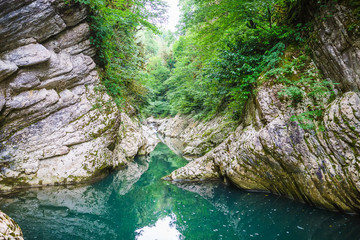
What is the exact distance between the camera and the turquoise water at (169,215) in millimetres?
3902

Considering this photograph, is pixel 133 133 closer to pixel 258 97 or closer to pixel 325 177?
pixel 258 97

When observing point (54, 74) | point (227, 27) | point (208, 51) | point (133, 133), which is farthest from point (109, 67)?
point (227, 27)

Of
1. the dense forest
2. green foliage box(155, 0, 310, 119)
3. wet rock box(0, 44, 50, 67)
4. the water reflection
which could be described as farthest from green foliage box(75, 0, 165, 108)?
Answer: the water reflection

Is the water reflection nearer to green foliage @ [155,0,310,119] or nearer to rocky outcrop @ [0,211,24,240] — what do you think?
rocky outcrop @ [0,211,24,240]

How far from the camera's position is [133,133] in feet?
35.1

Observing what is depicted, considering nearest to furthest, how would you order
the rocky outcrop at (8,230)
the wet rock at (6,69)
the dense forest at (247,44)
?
1. the rocky outcrop at (8,230)
2. the dense forest at (247,44)
3. the wet rock at (6,69)

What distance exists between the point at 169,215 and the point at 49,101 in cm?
647

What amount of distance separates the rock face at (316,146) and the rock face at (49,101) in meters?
5.97

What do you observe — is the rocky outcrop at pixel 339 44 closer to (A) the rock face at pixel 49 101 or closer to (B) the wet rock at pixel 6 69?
(A) the rock face at pixel 49 101

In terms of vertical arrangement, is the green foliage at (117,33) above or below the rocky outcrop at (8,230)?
above

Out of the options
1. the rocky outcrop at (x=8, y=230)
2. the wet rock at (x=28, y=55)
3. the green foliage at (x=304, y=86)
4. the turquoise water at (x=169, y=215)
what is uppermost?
the wet rock at (x=28, y=55)

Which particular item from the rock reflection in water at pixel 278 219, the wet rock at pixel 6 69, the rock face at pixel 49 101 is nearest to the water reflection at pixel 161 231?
the rock reflection in water at pixel 278 219

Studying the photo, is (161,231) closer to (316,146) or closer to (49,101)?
(316,146)

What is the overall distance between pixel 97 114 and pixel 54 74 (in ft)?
7.67
